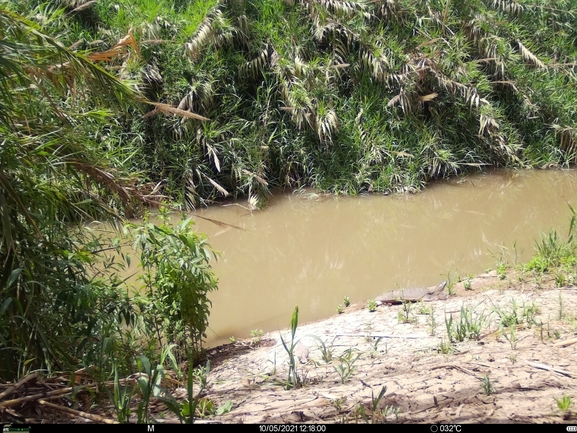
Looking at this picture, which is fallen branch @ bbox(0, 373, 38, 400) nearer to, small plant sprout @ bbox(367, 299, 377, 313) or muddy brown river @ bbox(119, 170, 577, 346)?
muddy brown river @ bbox(119, 170, 577, 346)

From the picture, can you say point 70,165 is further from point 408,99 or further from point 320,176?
point 408,99

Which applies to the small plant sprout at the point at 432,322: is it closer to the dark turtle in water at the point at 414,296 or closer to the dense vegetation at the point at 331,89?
the dark turtle in water at the point at 414,296

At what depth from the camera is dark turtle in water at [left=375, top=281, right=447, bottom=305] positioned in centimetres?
534

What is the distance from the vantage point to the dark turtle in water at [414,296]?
17.5ft

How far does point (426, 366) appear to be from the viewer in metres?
3.44

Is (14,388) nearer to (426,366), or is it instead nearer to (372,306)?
(426,366)

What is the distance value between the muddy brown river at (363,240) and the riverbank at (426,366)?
92cm

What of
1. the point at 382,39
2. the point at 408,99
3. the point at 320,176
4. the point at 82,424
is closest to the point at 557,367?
the point at 82,424

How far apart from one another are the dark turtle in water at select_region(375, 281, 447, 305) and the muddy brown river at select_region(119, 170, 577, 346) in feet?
1.84

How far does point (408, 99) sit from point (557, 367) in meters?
6.61

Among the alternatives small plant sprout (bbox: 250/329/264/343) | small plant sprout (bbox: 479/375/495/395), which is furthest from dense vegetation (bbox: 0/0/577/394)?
small plant sprout (bbox: 479/375/495/395)

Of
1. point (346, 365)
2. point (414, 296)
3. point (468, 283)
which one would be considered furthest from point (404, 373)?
point (468, 283)

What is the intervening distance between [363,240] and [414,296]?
2.25 meters

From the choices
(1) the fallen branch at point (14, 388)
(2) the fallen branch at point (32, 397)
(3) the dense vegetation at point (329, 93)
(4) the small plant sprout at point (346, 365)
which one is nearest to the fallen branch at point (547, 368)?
(4) the small plant sprout at point (346, 365)
